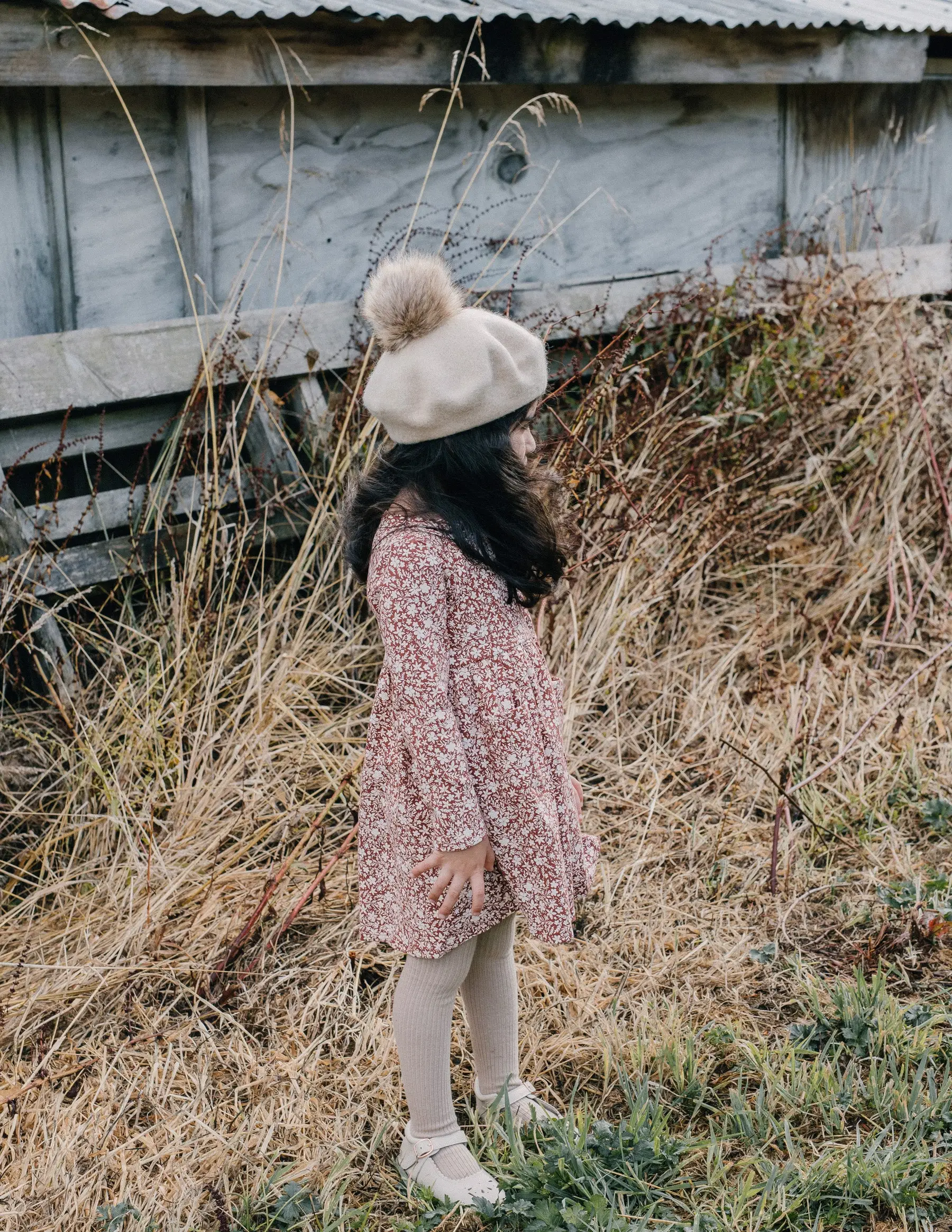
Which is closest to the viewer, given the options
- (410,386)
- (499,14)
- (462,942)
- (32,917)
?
(410,386)

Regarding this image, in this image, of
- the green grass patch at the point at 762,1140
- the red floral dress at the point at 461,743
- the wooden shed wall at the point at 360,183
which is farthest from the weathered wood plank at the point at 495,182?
the green grass patch at the point at 762,1140

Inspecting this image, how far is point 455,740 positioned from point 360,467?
68.1 inches

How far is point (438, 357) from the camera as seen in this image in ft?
5.95

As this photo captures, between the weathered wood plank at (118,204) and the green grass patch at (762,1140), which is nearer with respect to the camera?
the green grass patch at (762,1140)

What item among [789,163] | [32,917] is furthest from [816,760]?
[789,163]

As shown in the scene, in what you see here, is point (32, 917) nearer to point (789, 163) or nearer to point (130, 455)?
point (130, 455)

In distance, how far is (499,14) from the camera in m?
3.68

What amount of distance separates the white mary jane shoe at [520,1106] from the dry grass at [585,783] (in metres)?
0.14

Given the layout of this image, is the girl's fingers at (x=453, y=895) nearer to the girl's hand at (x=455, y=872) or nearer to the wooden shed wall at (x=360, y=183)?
the girl's hand at (x=455, y=872)

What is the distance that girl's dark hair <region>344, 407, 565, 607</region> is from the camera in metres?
1.89

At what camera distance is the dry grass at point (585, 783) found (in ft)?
7.69

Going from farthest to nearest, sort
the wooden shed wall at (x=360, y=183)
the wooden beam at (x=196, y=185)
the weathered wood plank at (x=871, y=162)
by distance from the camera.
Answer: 1. the weathered wood plank at (x=871, y=162)
2. the wooden beam at (x=196, y=185)
3. the wooden shed wall at (x=360, y=183)

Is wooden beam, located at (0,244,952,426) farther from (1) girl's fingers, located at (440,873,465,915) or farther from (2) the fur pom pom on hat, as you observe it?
(1) girl's fingers, located at (440,873,465,915)

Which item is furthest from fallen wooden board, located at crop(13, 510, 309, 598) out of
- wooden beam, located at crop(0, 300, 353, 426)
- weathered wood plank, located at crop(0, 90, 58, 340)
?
weathered wood plank, located at crop(0, 90, 58, 340)
